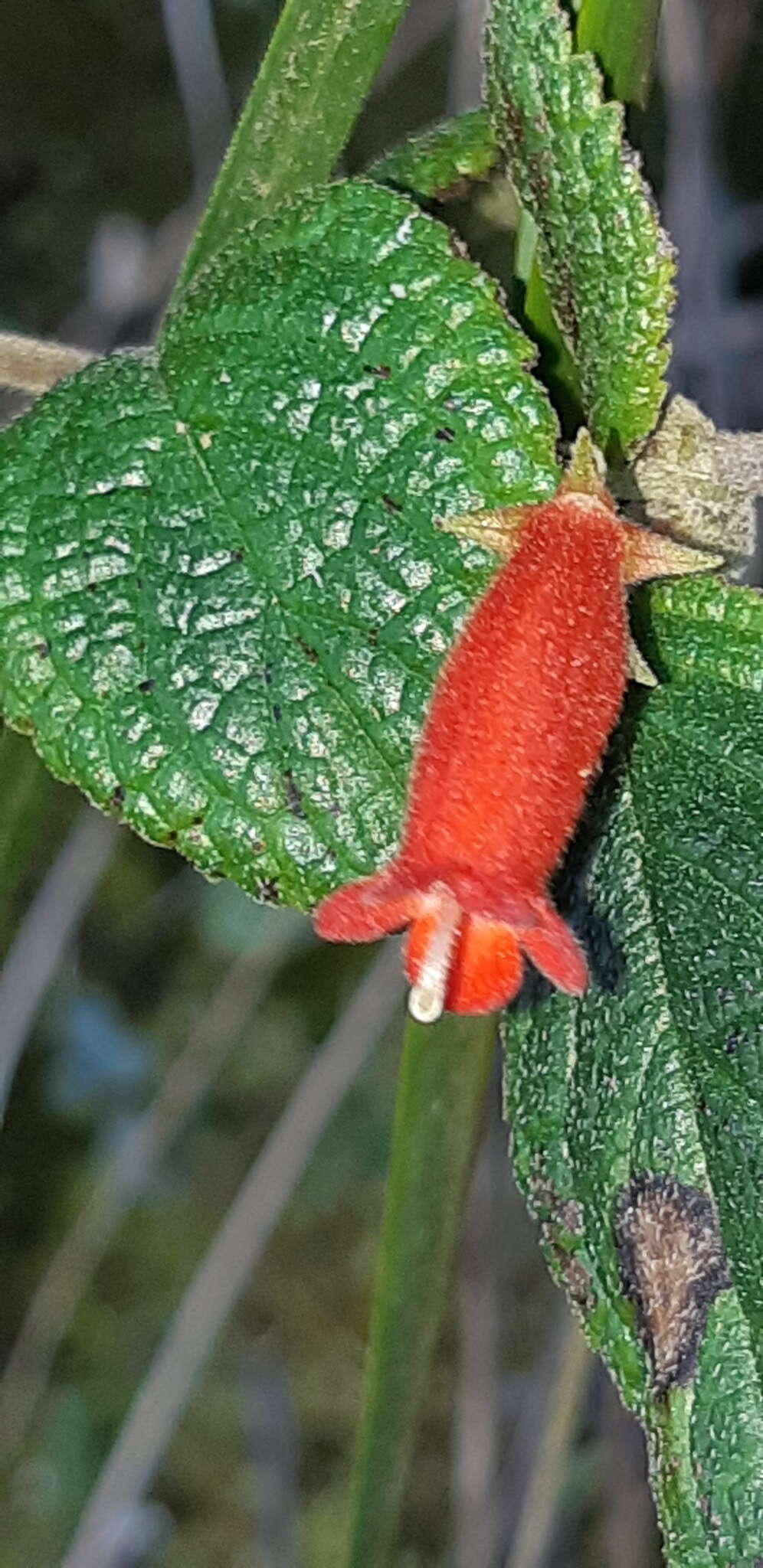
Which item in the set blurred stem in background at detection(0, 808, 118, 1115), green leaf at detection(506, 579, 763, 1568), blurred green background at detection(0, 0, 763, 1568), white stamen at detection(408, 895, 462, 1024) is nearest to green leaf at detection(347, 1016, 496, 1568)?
green leaf at detection(506, 579, 763, 1568)

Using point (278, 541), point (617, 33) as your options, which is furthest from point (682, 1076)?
point (617, 33)

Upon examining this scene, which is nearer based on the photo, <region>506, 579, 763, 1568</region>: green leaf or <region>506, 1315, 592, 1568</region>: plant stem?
<region>506, 579, 763, 1568</region>: green leaf

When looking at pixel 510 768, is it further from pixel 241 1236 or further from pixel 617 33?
pixel 241 1236

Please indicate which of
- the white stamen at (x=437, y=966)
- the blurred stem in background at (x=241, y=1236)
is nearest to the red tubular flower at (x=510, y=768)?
the white stamen at (x=437, y=966)

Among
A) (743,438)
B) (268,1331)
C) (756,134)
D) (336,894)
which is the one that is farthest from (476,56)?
(268,1331)

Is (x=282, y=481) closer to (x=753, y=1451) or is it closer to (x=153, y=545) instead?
(x=153, y=545)

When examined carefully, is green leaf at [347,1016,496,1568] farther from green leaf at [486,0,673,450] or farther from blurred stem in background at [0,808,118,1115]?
blurred stem in background at [0,808,118,1115]
